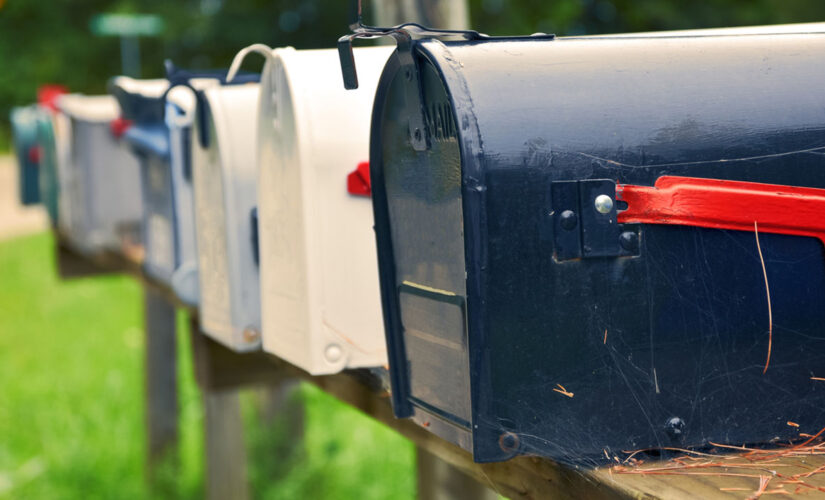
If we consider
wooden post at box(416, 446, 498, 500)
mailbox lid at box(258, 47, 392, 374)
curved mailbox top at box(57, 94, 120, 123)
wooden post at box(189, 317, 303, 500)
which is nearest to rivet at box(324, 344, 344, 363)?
mailbox lid at box(258, 47, 392, 374)

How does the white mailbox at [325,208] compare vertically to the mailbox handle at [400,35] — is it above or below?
below

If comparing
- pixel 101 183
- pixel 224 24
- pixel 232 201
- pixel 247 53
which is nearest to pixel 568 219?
pixel 247 53

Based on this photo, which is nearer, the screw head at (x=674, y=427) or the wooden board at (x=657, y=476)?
the wooden board at (x=657, y=476)

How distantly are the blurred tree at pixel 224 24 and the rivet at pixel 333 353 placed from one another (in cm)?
858

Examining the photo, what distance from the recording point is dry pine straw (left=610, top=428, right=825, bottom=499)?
113 centimetres

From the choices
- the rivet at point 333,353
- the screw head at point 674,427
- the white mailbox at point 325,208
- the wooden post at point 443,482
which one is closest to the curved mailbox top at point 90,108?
the wooden post at point 443,482

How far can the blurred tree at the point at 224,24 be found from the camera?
48.5ft

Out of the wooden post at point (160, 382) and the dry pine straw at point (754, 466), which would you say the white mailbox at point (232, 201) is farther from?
the wooden post at point (160, 382)

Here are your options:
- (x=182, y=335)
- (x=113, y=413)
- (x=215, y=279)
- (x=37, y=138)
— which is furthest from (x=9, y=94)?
(x=215, y=279)

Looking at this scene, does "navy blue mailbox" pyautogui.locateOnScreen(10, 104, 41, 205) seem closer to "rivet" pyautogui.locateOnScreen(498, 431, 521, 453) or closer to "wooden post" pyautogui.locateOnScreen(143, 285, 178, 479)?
"wooden post" pyautogui.locateOnScreen(143, 285, 178, 479)

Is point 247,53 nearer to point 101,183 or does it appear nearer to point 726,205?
point 726,205

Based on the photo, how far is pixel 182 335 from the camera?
1068 cm

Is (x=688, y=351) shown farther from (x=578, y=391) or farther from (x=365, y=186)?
(x=365, y=186)

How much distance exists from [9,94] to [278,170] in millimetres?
22505
